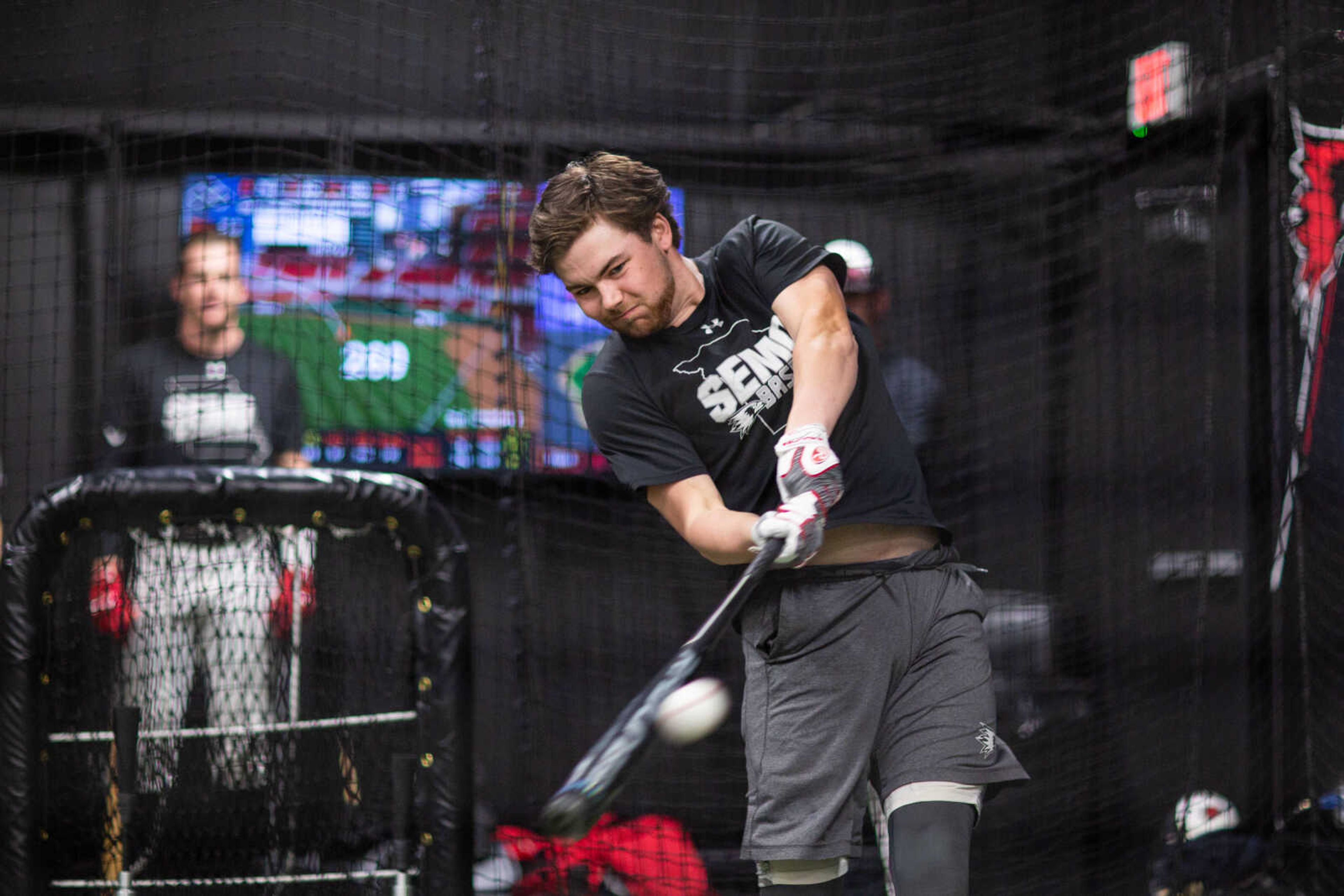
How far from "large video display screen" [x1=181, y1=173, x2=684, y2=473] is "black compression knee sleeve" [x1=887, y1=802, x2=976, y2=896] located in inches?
104

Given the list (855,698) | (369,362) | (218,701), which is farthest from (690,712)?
(369,362)

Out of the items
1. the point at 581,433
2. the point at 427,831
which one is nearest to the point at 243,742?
the point at 427,831

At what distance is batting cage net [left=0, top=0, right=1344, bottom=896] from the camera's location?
3037mm

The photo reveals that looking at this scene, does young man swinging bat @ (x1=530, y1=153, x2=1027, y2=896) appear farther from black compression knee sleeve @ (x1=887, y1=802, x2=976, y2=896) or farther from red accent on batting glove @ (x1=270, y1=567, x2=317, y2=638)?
red accent on batting glove @ (x1=270, y1=567, x2=317, y2=638)

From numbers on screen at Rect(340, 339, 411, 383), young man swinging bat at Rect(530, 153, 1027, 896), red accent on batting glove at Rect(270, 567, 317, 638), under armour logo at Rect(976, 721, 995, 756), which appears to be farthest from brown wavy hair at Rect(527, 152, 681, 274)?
Answer: numbers on screen at Rect(340, 339, 411, 383)

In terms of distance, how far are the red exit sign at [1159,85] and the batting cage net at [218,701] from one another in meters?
2.65

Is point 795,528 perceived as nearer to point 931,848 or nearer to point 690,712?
point 690,712

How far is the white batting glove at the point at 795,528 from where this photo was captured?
1.98 m

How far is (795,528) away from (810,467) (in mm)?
117

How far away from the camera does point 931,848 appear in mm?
2012

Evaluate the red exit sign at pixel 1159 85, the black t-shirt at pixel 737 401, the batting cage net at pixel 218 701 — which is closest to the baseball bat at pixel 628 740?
the black t-shirt at pixel 737 401

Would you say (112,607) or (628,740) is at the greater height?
(112,607)

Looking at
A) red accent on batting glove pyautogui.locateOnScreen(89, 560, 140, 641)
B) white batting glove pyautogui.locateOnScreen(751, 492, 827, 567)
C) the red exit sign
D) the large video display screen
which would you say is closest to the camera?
white batting glove pyautogui.locateOnScreen(751, 492, 827, 567)

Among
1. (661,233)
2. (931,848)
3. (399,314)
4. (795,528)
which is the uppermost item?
(399,314)
